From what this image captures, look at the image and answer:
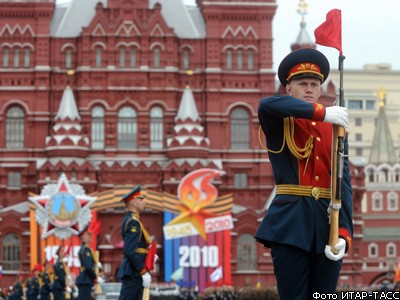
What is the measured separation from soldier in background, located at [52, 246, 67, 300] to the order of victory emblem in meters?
21.7

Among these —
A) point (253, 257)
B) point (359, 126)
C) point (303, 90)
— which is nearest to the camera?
point (303, 90)

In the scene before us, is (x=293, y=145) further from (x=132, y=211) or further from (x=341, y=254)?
(x=132, y=211)

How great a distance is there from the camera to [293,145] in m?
8.34

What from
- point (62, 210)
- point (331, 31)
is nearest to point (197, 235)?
point (62, 210)

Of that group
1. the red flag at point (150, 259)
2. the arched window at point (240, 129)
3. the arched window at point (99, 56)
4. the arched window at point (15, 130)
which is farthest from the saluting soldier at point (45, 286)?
the arched window at point (240, 129)

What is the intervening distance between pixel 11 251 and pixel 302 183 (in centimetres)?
4702

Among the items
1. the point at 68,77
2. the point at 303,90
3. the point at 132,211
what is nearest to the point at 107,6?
the point at 68,77

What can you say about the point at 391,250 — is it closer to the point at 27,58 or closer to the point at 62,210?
the point at 27,58

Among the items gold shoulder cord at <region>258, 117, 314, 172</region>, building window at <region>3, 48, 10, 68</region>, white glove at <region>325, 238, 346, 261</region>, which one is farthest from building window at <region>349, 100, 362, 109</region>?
Answer: white glove at <region>325, 238, 346, 261</region>

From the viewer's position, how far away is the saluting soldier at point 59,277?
26.0 m

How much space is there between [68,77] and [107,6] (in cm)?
444

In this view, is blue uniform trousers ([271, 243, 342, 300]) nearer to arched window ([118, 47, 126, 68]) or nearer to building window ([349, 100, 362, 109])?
arched window ([118, 47, 126, 68])

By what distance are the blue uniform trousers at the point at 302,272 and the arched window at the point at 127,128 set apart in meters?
48.2

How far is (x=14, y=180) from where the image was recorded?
5600 centimetres
